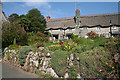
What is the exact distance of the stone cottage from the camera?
24.2 m

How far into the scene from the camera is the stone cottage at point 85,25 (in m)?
24.2

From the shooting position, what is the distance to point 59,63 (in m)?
5.17

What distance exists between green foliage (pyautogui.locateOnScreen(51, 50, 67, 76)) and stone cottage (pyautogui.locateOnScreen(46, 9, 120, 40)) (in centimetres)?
1796

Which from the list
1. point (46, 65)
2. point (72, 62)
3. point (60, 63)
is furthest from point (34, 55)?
point (72, 62)

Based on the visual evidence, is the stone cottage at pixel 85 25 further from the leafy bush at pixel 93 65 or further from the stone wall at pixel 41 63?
the leafy bush at pixel 93 65

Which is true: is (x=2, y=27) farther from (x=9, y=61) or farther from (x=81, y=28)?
(x=81, y=28)

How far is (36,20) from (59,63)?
2023 centimetres

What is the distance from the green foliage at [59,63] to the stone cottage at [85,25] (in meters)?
18.0

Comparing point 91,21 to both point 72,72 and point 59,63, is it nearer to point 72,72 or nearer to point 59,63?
point 59,63

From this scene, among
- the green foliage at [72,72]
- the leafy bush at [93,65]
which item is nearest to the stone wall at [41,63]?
the green foliage at [72,72]

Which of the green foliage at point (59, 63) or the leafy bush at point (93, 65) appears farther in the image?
the green foliage at point (59, 63)

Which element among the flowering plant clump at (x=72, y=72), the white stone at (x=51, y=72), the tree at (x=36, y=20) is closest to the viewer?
the flowering plant clump at (x=72, y=72)

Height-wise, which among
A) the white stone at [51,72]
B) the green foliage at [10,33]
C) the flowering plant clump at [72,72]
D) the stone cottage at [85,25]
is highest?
the stone cottage at [85,25]

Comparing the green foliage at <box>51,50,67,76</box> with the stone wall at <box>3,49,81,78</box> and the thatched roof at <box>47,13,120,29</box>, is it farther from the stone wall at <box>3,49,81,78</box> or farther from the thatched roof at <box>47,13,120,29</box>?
the thatched roof at <box>47,13,120,29</box>
